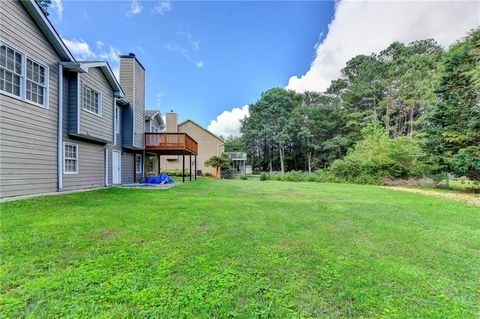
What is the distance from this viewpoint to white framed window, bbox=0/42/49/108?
5.99 meters

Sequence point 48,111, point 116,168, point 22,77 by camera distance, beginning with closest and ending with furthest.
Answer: point 22,77 < point 48,111 < point 116,168

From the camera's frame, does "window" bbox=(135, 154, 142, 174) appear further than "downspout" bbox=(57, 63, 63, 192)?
Yes

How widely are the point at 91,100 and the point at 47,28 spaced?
3.01 metres

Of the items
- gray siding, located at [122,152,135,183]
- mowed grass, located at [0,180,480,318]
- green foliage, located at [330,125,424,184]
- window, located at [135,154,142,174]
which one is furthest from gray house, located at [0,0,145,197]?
green foliage, located at [330,125,424,184]

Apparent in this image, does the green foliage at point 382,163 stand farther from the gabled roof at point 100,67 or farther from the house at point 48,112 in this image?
the gabled roof at point 100,67

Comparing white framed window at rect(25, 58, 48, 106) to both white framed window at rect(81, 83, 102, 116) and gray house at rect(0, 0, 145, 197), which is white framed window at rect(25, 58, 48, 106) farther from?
white framed window at rect(81, 83, 102, 116)

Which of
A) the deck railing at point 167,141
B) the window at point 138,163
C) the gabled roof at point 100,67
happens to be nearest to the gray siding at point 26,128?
the gabled roof at point 100,67

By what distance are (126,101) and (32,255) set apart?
11336mm

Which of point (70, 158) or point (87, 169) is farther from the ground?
point (70, 158)

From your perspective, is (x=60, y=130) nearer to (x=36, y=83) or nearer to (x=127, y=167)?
(x=36, y=83)

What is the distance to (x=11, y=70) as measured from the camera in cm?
616

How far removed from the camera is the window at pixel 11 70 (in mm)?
5922

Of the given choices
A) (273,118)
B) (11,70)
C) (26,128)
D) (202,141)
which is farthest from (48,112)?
(273,118)

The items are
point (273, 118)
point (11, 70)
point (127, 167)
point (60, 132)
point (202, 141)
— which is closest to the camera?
point (11, 70)
